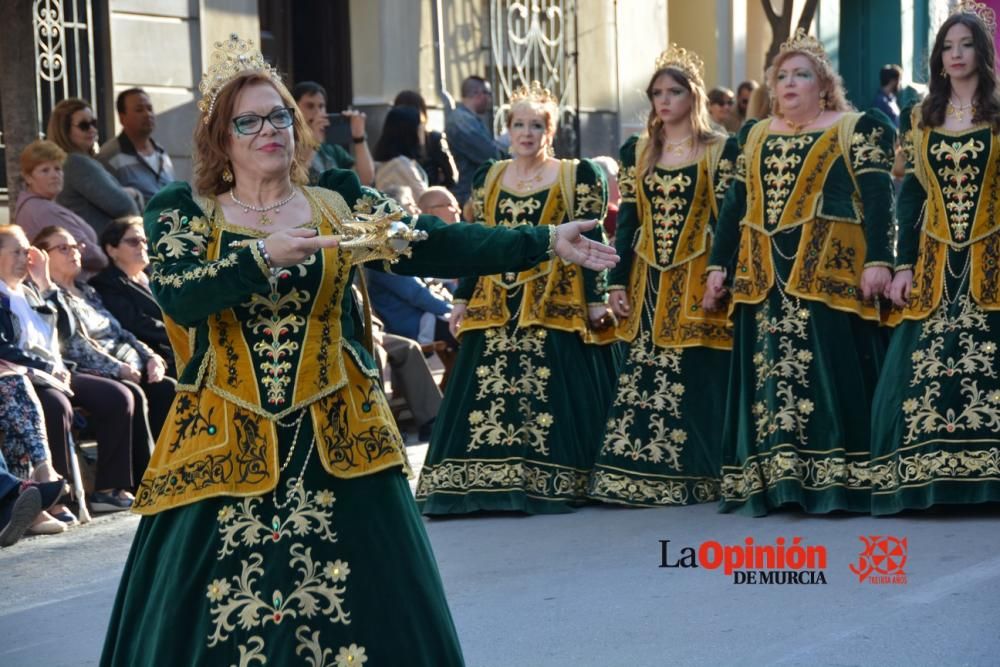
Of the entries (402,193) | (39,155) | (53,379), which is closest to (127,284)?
(39,155)

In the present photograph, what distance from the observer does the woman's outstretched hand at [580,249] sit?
15.8ft

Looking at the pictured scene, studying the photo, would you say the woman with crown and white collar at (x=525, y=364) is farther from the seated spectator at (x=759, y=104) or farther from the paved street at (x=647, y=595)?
the seated spectator at (x=759, y=104)

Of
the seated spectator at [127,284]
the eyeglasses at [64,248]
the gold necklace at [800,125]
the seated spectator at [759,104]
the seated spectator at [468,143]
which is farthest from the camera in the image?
the seated spectator at [468,143]

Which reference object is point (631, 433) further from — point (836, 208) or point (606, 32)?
point (606, 32)

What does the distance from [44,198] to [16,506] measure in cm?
284

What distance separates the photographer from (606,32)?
18.9 m

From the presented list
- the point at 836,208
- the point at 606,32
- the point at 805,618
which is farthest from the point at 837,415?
the point at 606,32

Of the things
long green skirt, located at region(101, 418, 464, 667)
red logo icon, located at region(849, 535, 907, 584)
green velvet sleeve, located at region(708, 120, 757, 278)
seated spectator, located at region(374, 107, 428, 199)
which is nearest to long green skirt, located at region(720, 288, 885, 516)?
green velvet sleeve, located at region(708, 120, 757, 278)

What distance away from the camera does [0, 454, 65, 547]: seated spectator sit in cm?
724

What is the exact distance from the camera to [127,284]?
9.41 metres

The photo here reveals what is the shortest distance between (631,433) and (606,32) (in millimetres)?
11186

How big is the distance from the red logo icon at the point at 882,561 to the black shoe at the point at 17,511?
3.13 meters

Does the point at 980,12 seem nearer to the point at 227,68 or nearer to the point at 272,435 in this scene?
the point at 227,68

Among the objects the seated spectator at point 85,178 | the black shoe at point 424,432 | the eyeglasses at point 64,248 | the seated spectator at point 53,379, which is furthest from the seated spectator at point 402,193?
the seated spectator at point 53,379
